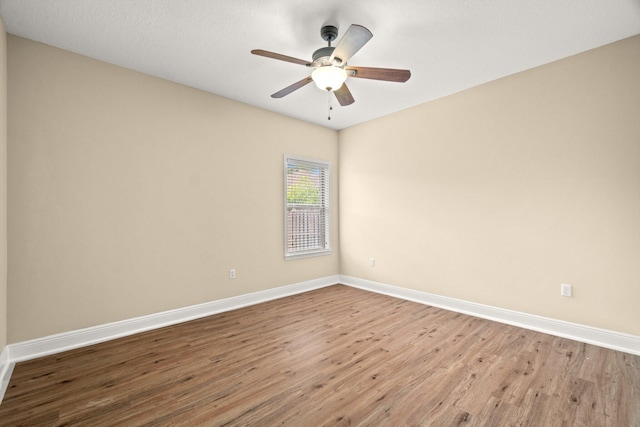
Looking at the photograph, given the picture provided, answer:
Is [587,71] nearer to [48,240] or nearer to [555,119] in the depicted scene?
[555,119]

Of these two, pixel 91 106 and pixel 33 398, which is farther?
pixel 91 106

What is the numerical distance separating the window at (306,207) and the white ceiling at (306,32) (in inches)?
61.9

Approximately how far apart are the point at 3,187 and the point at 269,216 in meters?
2.63

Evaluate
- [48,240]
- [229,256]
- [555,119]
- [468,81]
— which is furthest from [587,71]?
[48,240]

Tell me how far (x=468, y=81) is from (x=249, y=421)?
12.7ft

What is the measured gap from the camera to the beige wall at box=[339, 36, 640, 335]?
2600 mm

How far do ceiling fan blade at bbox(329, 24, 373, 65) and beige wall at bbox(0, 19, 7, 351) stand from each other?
2616 millimetres

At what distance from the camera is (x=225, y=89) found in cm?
352

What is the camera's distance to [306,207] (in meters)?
4.73

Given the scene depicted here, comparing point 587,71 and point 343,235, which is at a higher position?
point 587,71

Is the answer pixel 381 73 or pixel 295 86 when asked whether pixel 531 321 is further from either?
pixel 295 86

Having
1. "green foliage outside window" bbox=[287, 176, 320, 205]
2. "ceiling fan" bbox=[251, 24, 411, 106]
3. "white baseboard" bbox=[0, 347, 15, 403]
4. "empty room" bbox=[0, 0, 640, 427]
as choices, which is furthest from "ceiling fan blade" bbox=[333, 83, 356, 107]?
"white baseboard" bbox=[0, 347, 15, 403]

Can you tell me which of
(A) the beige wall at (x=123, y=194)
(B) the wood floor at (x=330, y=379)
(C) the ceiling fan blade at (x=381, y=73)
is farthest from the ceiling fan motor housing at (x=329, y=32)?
(B) the wood floor at (x=330, y=379)

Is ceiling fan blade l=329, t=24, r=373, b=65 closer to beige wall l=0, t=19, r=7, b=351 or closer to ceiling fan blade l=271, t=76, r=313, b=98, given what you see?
ceiling fan blade l=271, t=76, r=313, b=98
